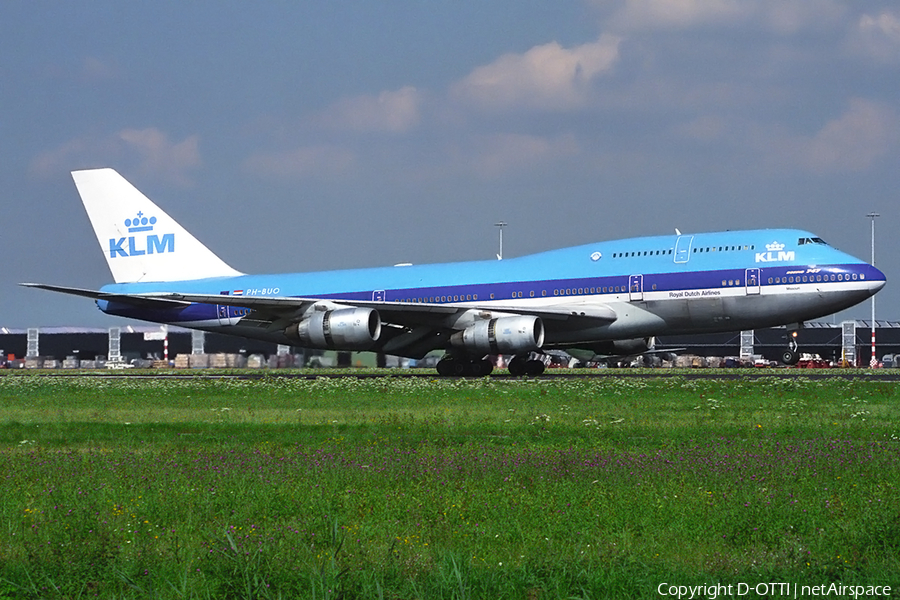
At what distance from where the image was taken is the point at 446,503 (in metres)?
10.9

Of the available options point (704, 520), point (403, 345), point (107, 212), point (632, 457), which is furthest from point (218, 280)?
point (704, 520)

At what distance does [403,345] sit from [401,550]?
3226cm

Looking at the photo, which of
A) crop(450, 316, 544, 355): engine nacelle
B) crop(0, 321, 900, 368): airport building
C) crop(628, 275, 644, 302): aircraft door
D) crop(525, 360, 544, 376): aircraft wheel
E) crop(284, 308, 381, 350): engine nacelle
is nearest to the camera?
crop(450, 316, 544, 355): engine nacelle

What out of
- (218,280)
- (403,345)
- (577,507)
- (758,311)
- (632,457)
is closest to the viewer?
(577,507)

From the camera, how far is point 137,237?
49781mm

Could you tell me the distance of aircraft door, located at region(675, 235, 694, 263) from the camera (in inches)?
1464

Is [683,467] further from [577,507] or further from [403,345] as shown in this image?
[403,345]

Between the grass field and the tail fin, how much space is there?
2853cm

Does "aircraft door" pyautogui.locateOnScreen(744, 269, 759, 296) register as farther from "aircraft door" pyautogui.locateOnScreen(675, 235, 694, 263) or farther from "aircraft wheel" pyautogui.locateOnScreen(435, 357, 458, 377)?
"aircraft wheel" pyautogui.locateOnScreen(435, 357, 458, 377)

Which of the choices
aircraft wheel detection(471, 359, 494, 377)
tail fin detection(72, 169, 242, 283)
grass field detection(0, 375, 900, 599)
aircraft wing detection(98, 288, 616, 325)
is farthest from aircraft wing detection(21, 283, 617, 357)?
grass field detection(0, 375, 900, 599)

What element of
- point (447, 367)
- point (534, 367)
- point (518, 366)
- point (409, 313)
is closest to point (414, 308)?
point (409, 313)

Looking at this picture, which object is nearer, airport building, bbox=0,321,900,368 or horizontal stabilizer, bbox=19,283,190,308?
horizontal stabilizer, bbox=19,283,190,308

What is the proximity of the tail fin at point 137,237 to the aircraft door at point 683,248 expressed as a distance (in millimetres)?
20822

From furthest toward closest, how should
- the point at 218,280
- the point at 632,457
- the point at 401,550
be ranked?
the point at 218,280 → the point at 632,457 → the point at 401,550
